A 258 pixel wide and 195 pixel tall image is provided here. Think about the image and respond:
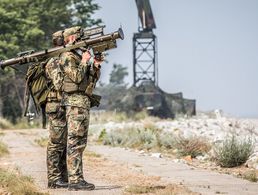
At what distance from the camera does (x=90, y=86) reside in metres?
8.84

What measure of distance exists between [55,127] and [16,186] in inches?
45.4

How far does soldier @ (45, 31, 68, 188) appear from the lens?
9125 millimetres

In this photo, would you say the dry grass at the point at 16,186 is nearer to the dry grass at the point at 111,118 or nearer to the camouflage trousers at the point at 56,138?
the camouflage trousers at the point at 56,138

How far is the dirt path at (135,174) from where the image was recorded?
9289 millimetres

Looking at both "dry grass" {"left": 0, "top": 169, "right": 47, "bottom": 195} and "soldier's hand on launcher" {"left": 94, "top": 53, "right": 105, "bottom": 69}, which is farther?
"soldier's hand on launcher" {"left": 94, "top": 53, "right": 105, "bottom": 69}

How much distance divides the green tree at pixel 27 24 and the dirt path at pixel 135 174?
2414 centimetres

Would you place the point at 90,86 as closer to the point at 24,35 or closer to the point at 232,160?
the point at 232,160

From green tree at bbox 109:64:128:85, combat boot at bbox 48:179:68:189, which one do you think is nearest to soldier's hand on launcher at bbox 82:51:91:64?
combat boot at bbox 48:179:68:189

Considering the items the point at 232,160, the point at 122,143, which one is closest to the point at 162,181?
the point at 232,160

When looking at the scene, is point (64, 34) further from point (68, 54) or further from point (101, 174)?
point (101, 174)

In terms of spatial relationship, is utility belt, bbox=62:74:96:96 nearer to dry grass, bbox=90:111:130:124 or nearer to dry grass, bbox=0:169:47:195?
dry grass, bbox=0:169:47:195

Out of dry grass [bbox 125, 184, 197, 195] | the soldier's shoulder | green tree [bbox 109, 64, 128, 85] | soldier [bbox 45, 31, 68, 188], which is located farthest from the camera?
green tree [bbox 109, 64, 128, 85]

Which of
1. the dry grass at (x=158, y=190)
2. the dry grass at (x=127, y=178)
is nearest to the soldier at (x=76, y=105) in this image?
the dry grass at (x=158, y=190)

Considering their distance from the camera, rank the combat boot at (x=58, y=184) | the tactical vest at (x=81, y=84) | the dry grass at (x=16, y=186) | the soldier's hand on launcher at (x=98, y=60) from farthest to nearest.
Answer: the combat boot at (x=58, y=184)
the tactical vest at (x=81, y=84)
the soldier's hand on launcher at (x=98, y=60)
the dry grass at (x=16, y=186)
